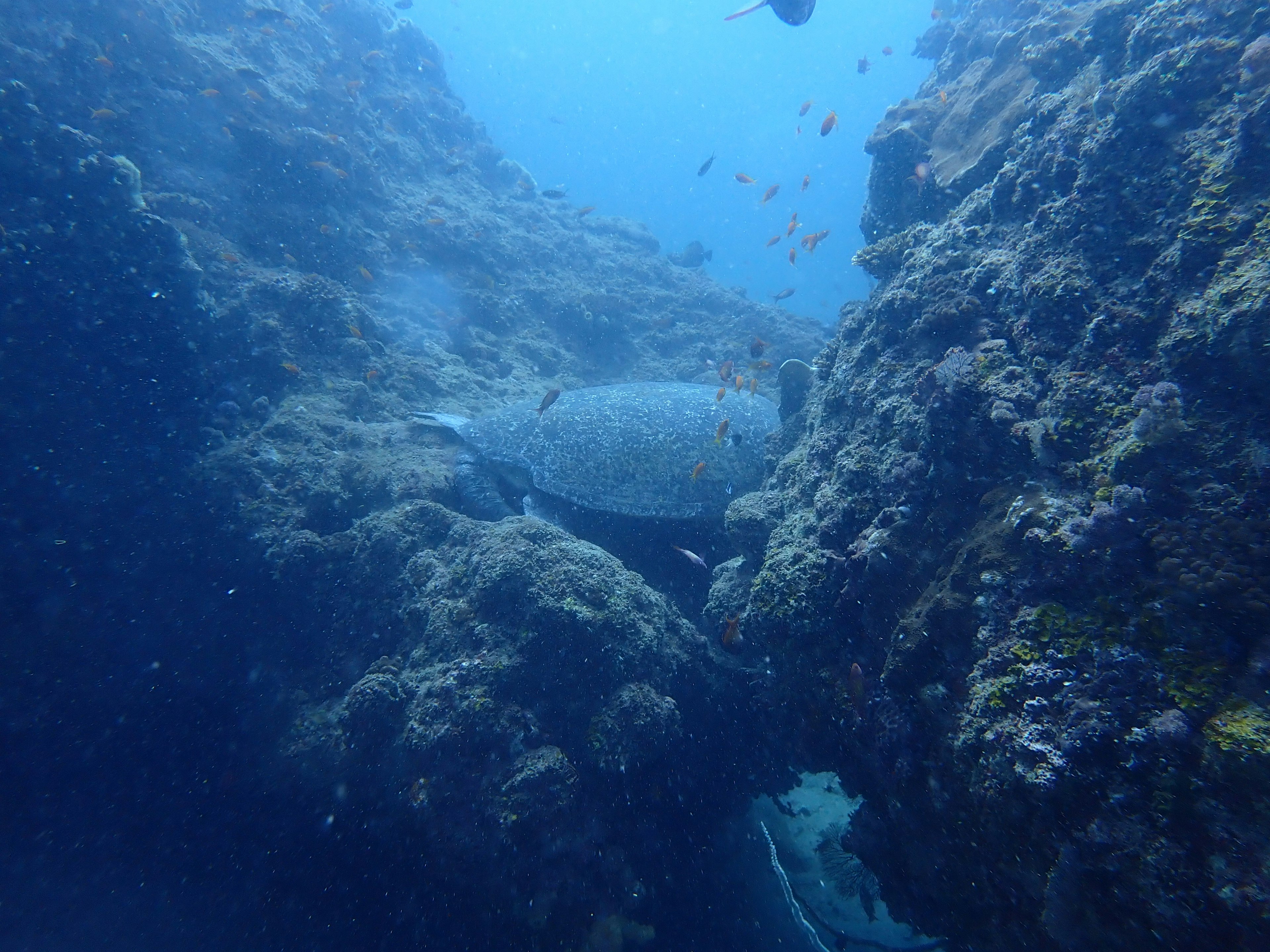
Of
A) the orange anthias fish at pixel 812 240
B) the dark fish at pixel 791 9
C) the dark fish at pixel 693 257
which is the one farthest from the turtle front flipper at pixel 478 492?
the dark fish at pixel 693 257

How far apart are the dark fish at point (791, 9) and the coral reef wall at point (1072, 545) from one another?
12.8 feet

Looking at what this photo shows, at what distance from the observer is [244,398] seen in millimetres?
6723

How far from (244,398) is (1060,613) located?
8.75 meters

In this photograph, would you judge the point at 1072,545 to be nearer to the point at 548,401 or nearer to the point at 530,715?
the point at 530,715

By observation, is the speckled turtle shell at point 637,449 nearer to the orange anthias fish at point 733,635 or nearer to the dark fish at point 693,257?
the orange anthias fish at point 733,635

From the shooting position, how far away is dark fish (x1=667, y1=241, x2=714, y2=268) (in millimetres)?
22344

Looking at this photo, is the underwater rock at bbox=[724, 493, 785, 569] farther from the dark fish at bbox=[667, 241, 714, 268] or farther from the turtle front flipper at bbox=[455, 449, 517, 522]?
the dark fish at bbox=[667, 241, 714, 268]

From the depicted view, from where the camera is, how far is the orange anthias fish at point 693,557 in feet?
18.1

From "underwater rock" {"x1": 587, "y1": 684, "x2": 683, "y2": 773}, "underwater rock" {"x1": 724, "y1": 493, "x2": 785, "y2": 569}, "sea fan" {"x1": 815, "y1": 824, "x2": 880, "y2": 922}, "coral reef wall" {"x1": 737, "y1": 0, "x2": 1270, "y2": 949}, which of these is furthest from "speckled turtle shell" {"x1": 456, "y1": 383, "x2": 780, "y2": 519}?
"sea fan" {"x1": 815, "y1": 824, "x2": 880, "y2": 922}

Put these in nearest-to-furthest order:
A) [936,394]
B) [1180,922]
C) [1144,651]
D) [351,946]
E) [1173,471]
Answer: [1180,922] → [1144,651] → [1173,471] → [936,394] → [351,946]

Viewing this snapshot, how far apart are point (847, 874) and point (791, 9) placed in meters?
10.4

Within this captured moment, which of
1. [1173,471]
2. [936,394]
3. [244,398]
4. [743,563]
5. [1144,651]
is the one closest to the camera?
[1144,651]

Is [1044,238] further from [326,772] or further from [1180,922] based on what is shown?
[326,772]

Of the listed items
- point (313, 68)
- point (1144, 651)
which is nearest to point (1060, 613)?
point (1144, 651)
